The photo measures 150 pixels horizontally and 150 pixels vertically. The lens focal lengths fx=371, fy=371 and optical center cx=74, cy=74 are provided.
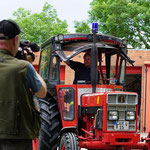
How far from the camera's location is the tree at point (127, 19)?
30.2m

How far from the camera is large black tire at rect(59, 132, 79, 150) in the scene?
21.2ft

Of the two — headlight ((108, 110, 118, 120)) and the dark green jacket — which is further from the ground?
the dark green jacket

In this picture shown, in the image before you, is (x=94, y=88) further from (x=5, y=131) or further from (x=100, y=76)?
(x=5, y=131)

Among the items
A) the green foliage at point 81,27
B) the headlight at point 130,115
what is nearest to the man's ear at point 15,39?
the headlight at point 130,115

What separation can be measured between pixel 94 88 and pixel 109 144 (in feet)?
3.64

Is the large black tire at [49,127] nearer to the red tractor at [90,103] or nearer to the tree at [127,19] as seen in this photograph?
the red tractor at [90,103]

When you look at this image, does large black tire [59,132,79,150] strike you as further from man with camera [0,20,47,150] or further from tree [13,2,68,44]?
tree [13,2,68,44]

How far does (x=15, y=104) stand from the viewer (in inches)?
130

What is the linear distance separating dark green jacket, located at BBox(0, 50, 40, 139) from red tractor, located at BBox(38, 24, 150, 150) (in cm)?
323

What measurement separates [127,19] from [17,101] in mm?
28240

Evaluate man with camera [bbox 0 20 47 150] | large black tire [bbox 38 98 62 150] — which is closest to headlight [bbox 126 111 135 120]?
→ large black tire [bbox 38 98 62 150]

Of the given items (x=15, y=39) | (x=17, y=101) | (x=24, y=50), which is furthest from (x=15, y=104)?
(x=24, y=50)

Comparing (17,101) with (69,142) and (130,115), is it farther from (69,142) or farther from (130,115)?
(130,115)

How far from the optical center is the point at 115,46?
8.19 m
